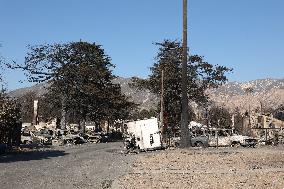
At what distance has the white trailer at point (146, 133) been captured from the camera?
37.3 meters

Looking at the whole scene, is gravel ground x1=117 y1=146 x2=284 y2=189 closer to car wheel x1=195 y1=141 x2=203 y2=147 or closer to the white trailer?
the white trailer

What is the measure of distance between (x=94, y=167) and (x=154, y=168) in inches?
127

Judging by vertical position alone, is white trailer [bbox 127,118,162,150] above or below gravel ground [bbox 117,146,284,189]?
above

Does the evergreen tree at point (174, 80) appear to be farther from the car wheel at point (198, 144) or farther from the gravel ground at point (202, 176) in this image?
the gravel ground at point (202, 176)

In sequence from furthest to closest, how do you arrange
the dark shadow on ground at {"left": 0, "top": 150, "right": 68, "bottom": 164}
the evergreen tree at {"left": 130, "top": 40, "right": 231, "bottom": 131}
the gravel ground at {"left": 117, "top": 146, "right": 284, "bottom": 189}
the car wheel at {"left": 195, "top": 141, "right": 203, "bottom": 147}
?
the evergreen tree at {"left": 130, "top": 40, "right": 231, "bottom": 131}, the car wheel at {"left": 195, "top": 141, "right": 203, "bottom": 147}, the dark shadow on ground at {"left": 0, "top": 150, "right": 68, "bottom": 164}, the gravel ground at {"left": 117, "top": 146, "right": 284, "bottom": 189}

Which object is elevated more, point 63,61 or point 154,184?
point 63,61

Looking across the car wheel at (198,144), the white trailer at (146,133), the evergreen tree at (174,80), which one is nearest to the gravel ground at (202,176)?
the white trailer at (146,133)

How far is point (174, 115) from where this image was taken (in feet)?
224

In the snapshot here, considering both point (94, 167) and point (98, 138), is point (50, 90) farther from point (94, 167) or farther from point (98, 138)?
point (94, 167)

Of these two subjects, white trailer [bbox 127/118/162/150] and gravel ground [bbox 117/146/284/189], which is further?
white trailer [bbox 127/118/162/150]

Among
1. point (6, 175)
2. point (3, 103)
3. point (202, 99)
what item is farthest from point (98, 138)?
point (6, 175)

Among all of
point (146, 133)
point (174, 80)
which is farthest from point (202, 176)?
point (174, 80)

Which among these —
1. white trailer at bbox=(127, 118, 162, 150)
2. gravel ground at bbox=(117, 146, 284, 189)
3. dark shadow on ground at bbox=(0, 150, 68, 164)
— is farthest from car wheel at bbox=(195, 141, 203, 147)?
gravel ground at bbox=(117, 146, 284, 189)

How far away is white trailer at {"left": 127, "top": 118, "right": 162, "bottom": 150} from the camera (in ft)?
122
